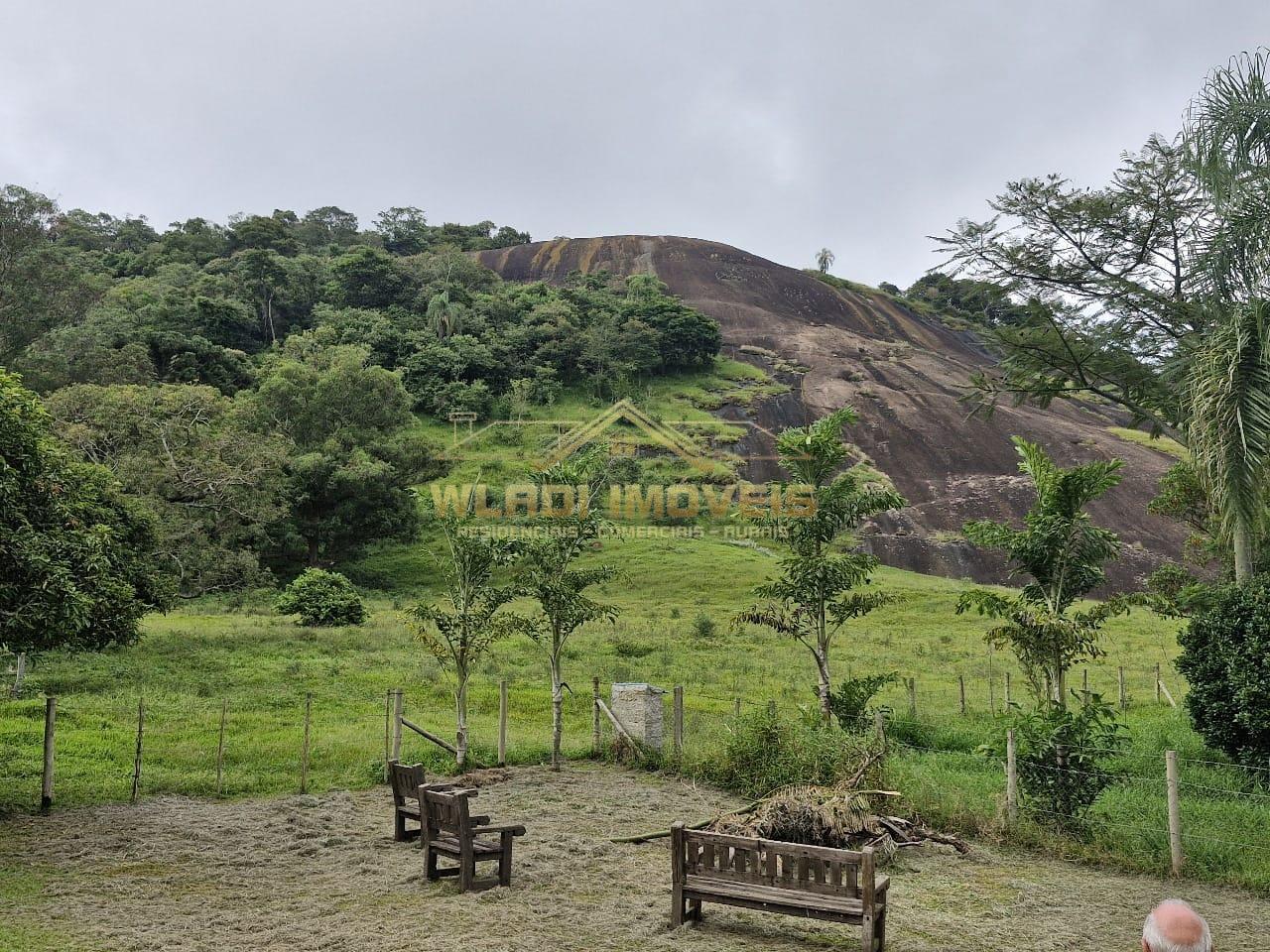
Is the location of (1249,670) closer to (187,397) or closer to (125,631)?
(125,631)

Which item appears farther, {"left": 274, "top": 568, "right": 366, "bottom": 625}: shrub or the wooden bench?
{"left": 274, "top": 568, "right": 366, "bottom": 625}: shrub

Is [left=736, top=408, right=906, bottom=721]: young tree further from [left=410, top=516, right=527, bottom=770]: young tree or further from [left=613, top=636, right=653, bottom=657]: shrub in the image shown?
[left=613, top=636, right=653, bottom=657]: shrub

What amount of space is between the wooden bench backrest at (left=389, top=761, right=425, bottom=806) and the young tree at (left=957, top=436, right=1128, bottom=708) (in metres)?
6.35

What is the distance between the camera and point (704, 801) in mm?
10883

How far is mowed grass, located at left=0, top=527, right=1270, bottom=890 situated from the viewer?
32.2ft

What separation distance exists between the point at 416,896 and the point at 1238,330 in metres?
10.2

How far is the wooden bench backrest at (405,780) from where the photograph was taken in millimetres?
8523

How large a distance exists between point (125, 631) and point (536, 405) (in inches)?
1656

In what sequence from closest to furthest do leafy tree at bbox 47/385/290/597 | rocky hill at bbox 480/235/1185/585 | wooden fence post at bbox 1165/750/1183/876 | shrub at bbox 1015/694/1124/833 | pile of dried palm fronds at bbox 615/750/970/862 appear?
pile of dried palm fronds at bbox 615/750/970/862, wooden fence post at bbox 1165/750/1183/876, shrub at bbox 1015/694/1124/833, leafy tree at bbox 47/385/290/597, rocky hill at bbox 480/235/1185/585

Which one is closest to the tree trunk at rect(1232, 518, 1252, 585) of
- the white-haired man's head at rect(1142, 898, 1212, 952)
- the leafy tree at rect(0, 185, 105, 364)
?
the white-haired man's head at rect(1142, 898, 1212, 952)

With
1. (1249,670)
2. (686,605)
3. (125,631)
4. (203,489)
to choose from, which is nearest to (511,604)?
(686,605)

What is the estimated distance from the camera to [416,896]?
23.9ft
